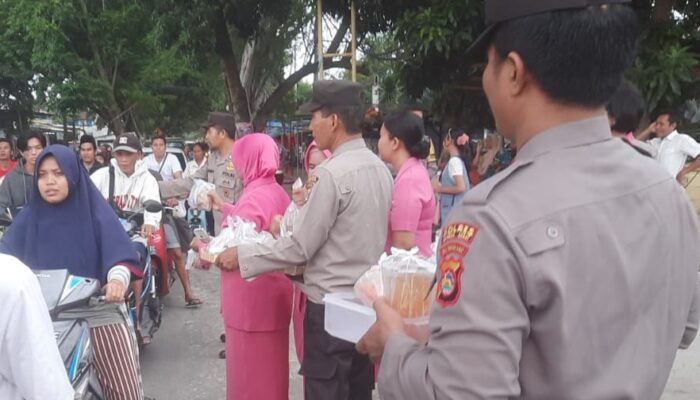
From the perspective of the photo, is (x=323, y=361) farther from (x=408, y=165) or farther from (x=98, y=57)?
(x=98, y=57)

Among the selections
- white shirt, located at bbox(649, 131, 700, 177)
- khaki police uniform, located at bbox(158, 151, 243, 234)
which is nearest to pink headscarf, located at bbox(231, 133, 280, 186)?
khaki police uniform, located at bbox(158, 151, 243, 234)

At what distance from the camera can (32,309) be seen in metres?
1.77

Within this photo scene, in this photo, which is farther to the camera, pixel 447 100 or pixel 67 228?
pixel 447 100

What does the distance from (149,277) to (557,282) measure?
13.7ft

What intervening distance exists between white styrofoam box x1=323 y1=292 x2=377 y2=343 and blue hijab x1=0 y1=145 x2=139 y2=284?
1.53 meters

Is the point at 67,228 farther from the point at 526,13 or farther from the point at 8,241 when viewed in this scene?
the point at 526,13

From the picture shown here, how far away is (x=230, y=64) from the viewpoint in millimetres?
14305

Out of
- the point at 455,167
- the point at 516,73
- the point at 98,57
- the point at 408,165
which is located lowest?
the point at 455,167

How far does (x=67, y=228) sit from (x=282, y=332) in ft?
4.02

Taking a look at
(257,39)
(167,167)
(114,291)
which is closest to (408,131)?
(114,291)

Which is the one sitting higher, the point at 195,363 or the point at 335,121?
the point at 335,121

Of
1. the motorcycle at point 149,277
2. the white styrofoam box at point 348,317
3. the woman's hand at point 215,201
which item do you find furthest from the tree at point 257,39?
the white styrofoam box at point 348,317

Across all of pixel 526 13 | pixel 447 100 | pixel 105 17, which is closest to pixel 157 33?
pixel 105 17

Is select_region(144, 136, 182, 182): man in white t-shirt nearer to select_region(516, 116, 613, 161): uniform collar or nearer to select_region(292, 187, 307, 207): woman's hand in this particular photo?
select_region(292, 187, 307, 207): woman's hand
